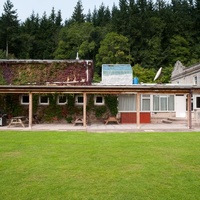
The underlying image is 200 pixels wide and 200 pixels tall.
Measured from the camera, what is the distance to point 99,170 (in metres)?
6.43

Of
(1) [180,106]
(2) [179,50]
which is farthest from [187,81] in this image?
(2) [179,50]

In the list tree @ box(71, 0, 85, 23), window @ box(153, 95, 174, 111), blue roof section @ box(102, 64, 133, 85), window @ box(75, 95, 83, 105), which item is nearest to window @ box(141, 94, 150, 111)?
window @ box(153, 95, 174, 111)

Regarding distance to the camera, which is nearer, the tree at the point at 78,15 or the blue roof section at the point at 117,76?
the blue roof section at the point at 117,76

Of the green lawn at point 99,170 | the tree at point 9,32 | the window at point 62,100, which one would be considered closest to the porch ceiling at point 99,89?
the window at point 62,100

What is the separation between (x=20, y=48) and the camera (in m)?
49.6

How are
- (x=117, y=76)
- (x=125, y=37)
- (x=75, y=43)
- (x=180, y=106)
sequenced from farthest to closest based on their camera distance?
(x=75, y=43)
(x=125, y=37)
(x=117, y=76)
(x=180, y=106)

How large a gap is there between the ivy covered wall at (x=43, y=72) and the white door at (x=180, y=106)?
24.5ft

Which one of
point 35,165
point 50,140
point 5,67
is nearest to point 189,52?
point 5,67

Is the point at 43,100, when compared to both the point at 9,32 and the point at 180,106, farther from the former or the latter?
the point at 9,32

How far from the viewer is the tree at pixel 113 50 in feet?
157

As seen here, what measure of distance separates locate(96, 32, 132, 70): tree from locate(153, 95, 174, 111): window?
89.3 ft

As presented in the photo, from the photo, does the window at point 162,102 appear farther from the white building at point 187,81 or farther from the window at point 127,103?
the window at point 127,103

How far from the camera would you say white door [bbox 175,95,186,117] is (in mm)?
21848

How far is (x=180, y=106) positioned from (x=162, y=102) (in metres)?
1.88
